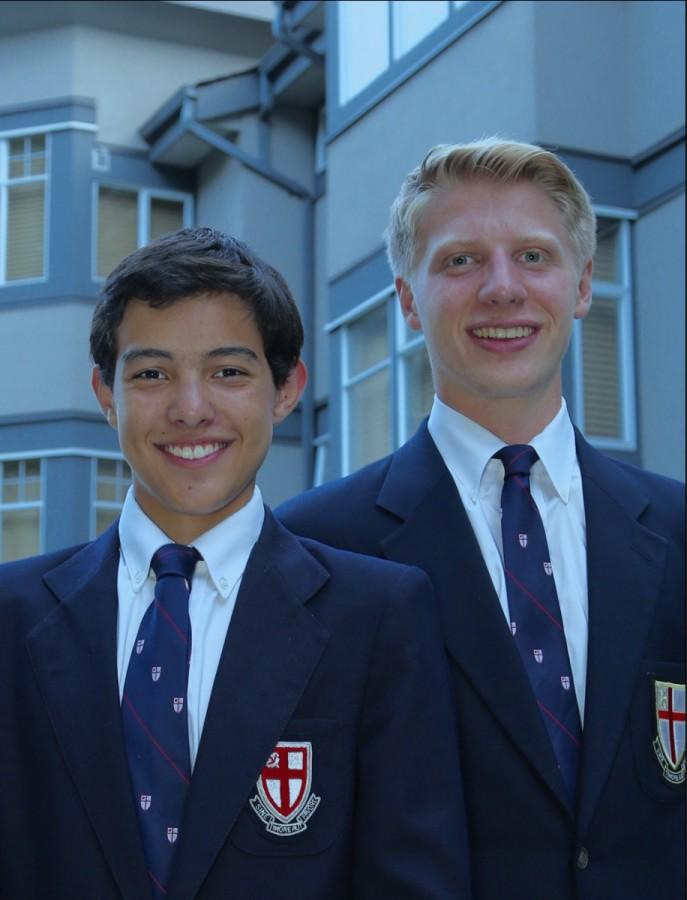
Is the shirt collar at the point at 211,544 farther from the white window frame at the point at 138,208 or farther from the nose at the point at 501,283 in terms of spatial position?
the white window frame at the point at 138,208

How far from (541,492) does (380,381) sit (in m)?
6.60

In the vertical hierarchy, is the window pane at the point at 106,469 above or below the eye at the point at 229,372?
above

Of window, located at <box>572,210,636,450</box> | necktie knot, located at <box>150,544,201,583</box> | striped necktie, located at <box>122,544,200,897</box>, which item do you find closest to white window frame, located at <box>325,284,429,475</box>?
window, located at <box>572,210,636,450</box>

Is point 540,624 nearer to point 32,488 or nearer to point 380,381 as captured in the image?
point 32,488

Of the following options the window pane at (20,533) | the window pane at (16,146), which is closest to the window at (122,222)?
the window pane at (16,146)

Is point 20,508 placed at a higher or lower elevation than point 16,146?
lower

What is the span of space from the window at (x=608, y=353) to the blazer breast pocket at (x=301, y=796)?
5.70 m

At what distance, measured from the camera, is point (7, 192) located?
5836 mm

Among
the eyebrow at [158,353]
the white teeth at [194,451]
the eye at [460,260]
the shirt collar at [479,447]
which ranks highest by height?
the eye at [460,260]

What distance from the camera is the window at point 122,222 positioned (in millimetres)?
5984

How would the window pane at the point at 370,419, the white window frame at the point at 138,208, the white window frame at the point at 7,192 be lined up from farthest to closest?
the window pane at the point at 370,419 < the white window frame at the point at 138,208 < the white window frame at the point at 7,192

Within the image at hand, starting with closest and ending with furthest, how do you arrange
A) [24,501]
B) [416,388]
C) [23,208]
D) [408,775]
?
[408,775] < [24,501] < [23,208] < [416,388]

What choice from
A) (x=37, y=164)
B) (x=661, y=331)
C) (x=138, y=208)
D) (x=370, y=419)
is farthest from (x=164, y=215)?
(x=370, y=419)

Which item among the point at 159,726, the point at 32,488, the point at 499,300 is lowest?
the point at 159,726
